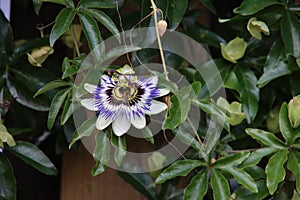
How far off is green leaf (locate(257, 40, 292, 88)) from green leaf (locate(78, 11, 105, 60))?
0.31m

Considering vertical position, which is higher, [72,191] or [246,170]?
[246,170]

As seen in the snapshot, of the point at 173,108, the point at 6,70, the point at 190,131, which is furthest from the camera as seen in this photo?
the point at 6,70

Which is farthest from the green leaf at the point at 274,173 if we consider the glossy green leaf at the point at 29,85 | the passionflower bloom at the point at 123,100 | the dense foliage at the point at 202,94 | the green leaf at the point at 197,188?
the glossy green leaf at the point at 29,85

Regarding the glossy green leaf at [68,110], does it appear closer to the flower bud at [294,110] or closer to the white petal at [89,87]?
the white petal at [89,87]

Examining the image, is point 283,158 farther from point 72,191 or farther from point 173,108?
point 72,191

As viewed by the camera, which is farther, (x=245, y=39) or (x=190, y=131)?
(x=245, y=39)

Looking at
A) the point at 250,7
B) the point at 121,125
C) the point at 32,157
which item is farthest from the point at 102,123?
the point at 250,7

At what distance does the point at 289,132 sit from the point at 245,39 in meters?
0.27

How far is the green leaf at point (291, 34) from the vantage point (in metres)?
1.14

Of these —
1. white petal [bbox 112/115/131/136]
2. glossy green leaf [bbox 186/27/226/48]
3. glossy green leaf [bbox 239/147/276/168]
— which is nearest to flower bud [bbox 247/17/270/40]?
glossy green leaf [bbox 186/27/226/48]

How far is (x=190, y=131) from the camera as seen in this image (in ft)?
3.58

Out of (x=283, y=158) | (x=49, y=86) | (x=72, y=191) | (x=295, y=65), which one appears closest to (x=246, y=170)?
(x=283, y=158)

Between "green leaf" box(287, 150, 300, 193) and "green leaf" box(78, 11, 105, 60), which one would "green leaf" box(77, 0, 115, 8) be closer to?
"green leaf" box(78, 11, 105, 60)

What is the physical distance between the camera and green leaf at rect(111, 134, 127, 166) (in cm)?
96
